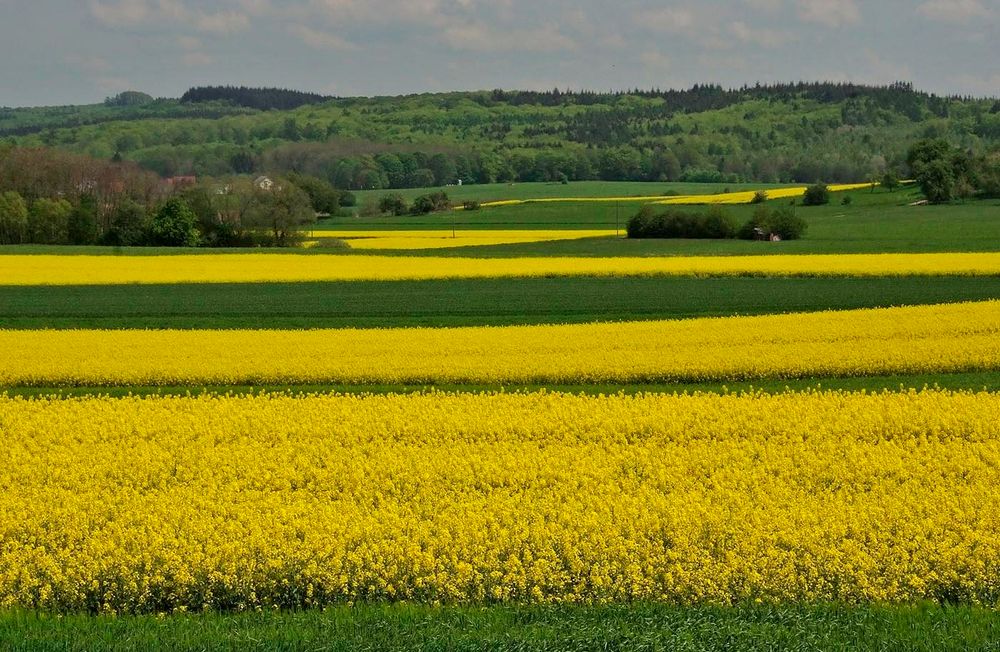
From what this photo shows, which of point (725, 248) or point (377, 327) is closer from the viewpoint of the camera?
point (377, 327)

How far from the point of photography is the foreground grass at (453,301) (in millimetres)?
33969

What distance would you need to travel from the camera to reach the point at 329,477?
14.1 m

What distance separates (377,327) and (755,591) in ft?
74.1

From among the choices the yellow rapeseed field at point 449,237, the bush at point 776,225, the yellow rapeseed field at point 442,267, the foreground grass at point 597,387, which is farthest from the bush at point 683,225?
the foreground grass at point 597,387

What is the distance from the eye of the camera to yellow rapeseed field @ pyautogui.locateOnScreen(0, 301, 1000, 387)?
24.1m

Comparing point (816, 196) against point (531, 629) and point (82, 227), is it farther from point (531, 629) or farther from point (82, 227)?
point (531, 629)

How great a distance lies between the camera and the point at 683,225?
7062 cm

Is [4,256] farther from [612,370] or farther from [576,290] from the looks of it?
[612,370]

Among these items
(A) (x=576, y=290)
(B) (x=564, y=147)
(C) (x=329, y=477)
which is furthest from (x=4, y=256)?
(B) (x=564, y=147)

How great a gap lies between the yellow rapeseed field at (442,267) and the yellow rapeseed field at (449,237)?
651 inches

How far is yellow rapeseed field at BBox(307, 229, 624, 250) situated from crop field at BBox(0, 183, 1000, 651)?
40496 mm

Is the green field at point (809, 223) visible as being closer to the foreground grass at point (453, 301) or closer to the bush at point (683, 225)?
the bush at point (683, 225)

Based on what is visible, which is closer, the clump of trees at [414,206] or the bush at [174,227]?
the bush at [174,227]

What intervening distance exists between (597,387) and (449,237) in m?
55.5
